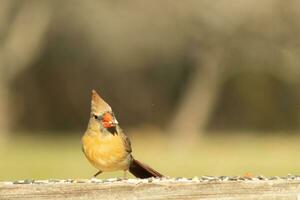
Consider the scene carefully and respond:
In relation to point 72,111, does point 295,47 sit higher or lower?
higher

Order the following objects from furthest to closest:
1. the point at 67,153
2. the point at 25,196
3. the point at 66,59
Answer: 1. the point at 66,59
2. the point at 67,153
3. the point at 25,196

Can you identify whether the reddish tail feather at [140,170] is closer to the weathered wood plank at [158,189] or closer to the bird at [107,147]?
the bird at [107,147]

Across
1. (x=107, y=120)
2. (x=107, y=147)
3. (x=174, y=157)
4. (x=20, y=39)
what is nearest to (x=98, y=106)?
(x=107, y=120)

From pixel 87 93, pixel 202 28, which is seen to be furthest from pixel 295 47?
pixel 87 93

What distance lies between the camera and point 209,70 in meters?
26.0

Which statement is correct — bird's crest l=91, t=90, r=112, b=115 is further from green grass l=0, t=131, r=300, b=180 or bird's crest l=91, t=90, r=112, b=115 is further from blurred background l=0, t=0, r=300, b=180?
blurred background l=0, t=0, r=300, b=180

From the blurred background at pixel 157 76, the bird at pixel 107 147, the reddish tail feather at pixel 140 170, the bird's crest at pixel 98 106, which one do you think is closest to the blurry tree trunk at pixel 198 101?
the blurred background at pixel 157 76

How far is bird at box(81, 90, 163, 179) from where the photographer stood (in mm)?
4762

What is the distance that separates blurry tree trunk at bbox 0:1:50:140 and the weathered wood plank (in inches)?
813

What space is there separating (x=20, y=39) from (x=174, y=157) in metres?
7.72

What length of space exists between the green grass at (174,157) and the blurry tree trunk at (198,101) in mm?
648

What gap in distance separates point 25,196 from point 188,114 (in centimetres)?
2344

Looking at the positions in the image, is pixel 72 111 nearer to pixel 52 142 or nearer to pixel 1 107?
pixel 1 107

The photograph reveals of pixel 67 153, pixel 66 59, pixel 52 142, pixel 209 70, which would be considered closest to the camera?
pixel 67 153
